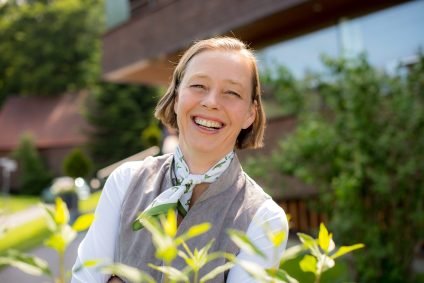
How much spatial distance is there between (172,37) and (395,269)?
7.26m

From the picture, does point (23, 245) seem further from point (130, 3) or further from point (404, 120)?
point (404, 120)

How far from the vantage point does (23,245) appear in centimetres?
1014

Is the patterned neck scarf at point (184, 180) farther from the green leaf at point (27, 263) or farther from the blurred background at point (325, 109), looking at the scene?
the green leaf at point (27, 263)

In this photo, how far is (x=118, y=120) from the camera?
2497 cm

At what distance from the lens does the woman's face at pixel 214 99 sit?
1686 millimetres

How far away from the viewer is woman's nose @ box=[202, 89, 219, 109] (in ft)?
5.46

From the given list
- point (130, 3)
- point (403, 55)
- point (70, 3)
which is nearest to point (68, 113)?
point (70, 3)

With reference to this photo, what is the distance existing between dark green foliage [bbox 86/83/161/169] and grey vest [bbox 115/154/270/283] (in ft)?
74.9

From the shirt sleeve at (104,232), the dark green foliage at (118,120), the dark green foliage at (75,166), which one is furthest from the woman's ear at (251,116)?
the dark green foliage at (118,120)

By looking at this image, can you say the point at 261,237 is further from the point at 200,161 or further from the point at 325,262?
the point at 325,262

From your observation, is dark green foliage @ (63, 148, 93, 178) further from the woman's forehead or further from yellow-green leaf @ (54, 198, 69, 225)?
yellow-green leaf @ (54, 198, 69, 225)

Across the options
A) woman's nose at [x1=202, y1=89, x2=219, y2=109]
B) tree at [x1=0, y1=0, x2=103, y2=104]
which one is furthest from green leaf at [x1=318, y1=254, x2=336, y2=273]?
tree at [x1=0, y1=0, x2=103, y2=104]

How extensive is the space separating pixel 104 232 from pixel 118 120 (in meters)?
23.6

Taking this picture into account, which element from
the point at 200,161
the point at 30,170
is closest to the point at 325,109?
the point at 200,161
